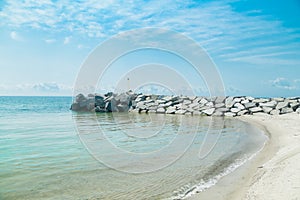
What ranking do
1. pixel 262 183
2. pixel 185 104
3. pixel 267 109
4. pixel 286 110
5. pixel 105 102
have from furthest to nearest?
pixel 105 102 → pixel 185 104 → pixel 267 109 → pixel 286 110 → pixel 262 183

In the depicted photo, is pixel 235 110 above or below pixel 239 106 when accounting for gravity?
below

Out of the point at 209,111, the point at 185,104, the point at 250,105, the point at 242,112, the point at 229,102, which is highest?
the point at 229,102

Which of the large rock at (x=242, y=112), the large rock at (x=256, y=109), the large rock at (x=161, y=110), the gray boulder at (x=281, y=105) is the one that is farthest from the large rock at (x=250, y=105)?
the large rock at (x=161, y=110)

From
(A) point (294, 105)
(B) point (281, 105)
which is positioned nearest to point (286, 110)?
(B) point (281, 105)

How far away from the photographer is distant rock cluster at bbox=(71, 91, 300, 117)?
2617 cm

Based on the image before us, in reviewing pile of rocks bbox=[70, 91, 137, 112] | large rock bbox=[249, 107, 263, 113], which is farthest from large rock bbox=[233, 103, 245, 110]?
pile of rocks bbox=[70, 91, 137, 112]

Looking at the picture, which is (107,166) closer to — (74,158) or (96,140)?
(74,158)

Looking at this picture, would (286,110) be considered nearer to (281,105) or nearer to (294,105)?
(281,105)

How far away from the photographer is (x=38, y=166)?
26.1ft

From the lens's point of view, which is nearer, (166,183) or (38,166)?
(166,183)

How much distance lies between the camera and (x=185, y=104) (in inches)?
1243

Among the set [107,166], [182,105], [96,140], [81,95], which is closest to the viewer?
[107,166]

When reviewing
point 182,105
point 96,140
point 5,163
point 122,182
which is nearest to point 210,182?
point 122,182

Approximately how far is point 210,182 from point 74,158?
4902 millimetres
